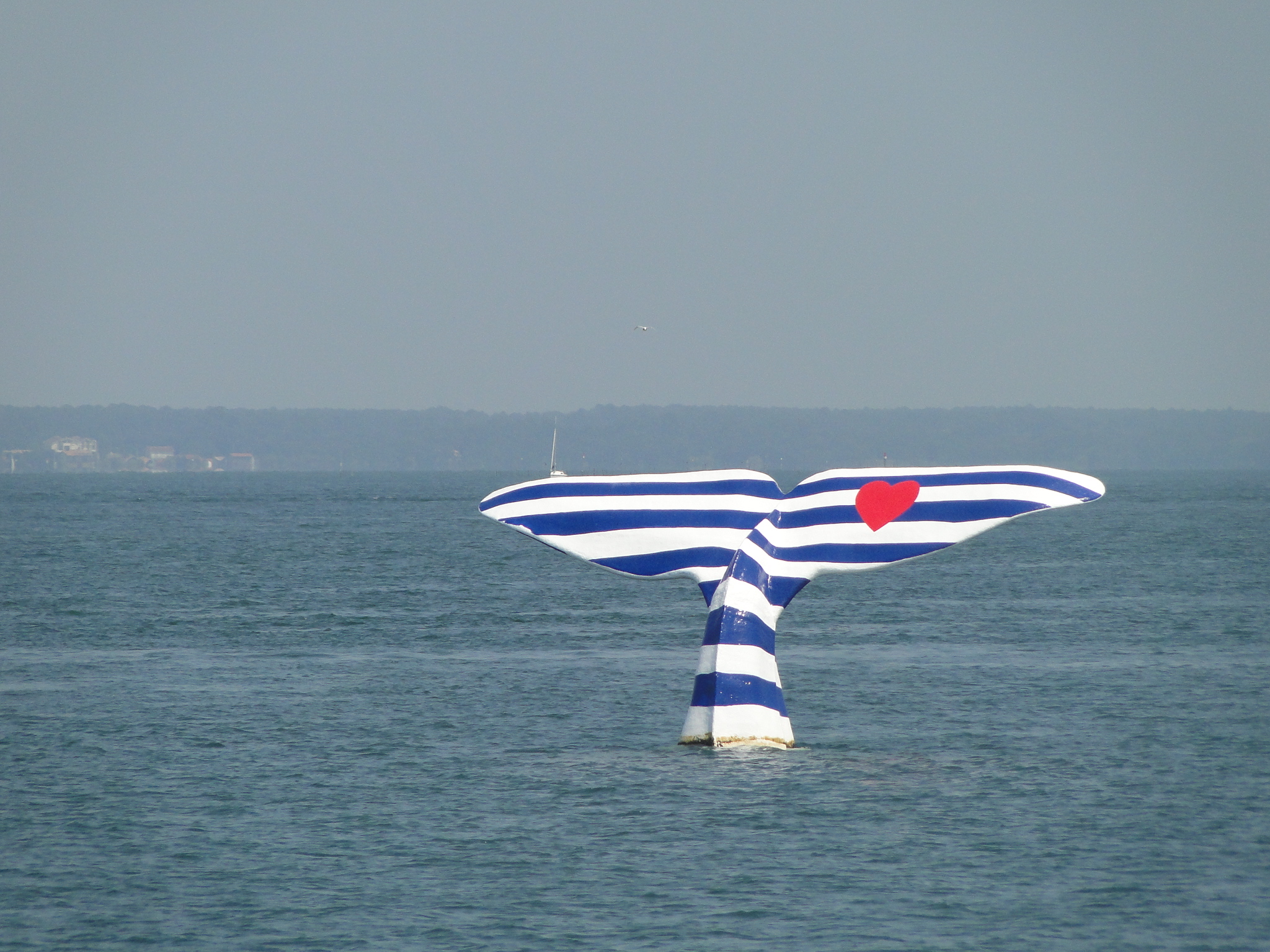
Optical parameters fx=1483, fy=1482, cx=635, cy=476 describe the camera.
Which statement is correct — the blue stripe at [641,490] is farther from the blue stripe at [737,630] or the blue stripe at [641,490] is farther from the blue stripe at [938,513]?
the blue stripe at [737,630]

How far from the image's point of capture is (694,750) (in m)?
28.2

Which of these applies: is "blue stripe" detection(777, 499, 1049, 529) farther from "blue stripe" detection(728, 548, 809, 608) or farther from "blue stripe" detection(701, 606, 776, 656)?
"blue stripe" detection(701, 606, 776, 656)

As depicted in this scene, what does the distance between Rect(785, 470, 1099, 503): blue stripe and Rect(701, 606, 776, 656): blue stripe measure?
7.47 feet

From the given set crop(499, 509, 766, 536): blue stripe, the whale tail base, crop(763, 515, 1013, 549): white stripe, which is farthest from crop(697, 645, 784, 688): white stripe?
crop(499, 509, 766, 536): blue stripe

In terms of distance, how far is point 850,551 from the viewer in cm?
2445

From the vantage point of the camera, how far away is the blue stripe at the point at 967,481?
2330cm

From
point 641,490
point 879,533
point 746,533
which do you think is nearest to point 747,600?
point 746,533

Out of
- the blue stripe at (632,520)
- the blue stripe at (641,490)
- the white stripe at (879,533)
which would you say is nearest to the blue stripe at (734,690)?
the white stripe at (879,533)

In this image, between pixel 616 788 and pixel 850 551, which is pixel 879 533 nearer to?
pixel 850 551

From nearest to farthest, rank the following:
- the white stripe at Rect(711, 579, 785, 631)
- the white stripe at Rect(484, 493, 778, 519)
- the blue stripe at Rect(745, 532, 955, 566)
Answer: the blue stripe at Rect(745, 532, 955, 566), the white stripe at Rect(711, 579, 785, 631), the white stripe at Rect(484, 493, 778, 519)

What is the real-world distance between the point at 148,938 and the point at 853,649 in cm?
3255

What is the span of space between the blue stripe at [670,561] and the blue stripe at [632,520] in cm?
43

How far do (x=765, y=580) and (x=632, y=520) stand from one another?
2.46 meters

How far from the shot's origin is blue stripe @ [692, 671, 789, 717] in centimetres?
2486
